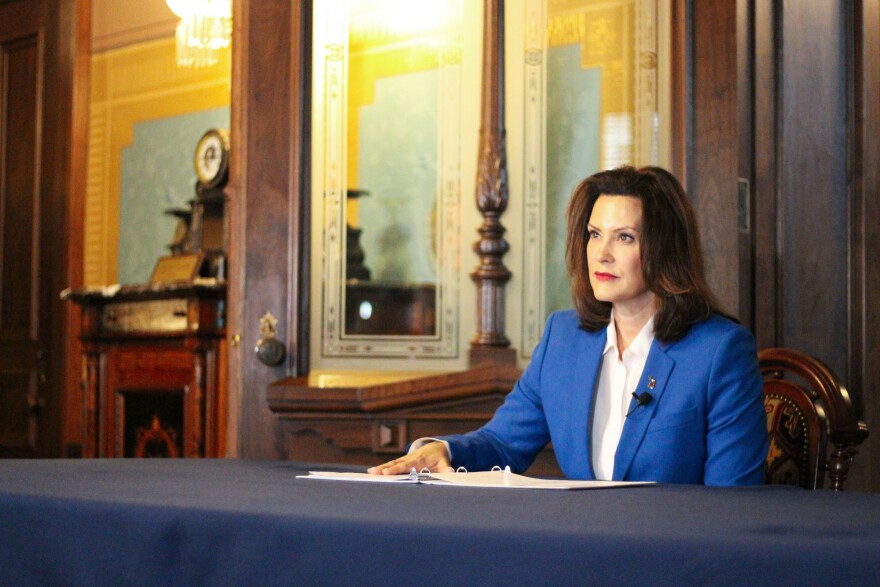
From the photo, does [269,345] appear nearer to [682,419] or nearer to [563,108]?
[563,108]

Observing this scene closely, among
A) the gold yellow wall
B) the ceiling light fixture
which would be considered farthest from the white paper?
the gold yellow wall

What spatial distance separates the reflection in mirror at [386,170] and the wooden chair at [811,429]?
1.28 metres

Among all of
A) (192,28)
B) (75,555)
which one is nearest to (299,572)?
(75,555)

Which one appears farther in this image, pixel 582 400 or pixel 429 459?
pixel 582 400

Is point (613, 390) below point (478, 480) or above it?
above

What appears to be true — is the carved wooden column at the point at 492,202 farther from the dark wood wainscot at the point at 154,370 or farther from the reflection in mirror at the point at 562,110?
the dark wood wainscot at the point at 154,370

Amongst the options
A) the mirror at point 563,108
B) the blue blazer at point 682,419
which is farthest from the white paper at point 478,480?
the mirror at point 563,108

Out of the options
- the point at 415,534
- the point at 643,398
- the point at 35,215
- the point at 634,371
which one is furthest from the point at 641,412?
the point at 35,215

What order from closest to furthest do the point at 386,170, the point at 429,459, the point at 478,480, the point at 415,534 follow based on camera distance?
the point at 415,534
the point at 478,480
the point at 429,459
the point at 386,170

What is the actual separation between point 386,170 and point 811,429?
162cm

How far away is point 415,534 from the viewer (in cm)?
113

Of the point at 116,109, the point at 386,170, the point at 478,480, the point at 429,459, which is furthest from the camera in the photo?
the point at 116,109

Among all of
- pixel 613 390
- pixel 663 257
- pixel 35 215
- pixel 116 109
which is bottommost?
pixel 613 390

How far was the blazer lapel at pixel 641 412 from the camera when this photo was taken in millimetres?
1924
